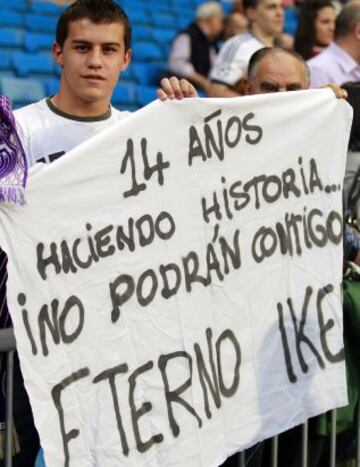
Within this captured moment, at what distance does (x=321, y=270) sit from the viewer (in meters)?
3.50

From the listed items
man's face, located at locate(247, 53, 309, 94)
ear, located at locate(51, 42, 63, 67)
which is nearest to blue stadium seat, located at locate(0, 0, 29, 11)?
man's face, located at locate(247, 53, 309, 94)

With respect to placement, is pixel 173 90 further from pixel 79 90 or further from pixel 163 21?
pixel 163 21

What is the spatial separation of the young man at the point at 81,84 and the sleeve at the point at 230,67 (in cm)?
272

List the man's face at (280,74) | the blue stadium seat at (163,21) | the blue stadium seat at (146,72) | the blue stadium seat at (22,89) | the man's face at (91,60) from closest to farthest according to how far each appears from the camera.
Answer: the man's face at (91,60), the man's face at (280,74), the blue stadium seat at (22,89), the blue stadium seat at (146,72), the blue stadium seat at (163,21)

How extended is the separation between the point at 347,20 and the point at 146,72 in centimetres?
405

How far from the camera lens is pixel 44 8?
10.0 metres

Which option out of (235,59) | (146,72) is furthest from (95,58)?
(146,72)

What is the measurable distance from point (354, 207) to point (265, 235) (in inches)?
21.7

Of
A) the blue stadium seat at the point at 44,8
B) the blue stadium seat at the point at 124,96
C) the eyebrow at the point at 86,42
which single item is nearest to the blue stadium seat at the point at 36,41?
the blue stadium seat at the point at 44,8

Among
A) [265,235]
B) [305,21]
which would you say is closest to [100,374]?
[265,235]

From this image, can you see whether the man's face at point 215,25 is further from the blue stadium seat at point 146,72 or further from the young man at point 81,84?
the young man at point 81,84

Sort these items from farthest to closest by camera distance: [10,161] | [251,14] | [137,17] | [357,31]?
[137,17]
[251,14]
[357,31]
[10,161]

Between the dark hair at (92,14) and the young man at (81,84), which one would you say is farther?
the dark hair at (92,14)

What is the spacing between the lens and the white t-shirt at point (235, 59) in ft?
20.4
